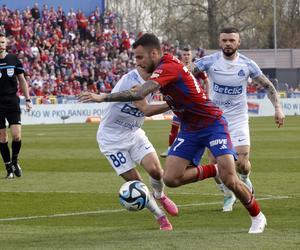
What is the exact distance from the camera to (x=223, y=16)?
8162cm

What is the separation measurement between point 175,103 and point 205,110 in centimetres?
34

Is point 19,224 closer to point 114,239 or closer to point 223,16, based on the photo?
point 114,239

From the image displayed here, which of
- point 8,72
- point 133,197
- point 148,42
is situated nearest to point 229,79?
point 148,42

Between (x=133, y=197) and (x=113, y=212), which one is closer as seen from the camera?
(x=133, y=197)

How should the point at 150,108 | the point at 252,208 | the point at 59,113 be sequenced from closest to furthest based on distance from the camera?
the point at 252,208 < the point at 150,108 < the point at 59,113

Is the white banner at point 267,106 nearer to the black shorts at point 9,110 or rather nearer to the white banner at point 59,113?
the white banner at point 59,113

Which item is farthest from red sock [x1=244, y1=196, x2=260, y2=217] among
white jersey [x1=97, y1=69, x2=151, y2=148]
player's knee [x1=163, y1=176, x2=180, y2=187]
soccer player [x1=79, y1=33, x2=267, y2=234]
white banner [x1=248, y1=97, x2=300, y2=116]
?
white banner [x1=248, y1=97, x2=300, y2=116]

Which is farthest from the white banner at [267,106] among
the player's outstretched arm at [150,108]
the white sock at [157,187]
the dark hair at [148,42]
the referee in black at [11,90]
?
the dark hair at [148,42]

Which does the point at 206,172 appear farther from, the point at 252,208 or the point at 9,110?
the point at 9,110

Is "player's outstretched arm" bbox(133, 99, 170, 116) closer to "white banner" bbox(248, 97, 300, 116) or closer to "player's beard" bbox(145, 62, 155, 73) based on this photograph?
"player's beard" bbox(145, 62, 155, 73)

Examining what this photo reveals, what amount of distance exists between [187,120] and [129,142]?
4.32 ft

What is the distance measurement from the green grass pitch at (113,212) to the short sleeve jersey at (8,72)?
66.5 inches

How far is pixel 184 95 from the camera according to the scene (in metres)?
10.4

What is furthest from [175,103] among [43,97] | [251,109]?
[251,109]
